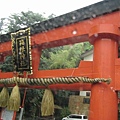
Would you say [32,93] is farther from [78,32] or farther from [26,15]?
[78,32]

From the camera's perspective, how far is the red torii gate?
11.2 feet

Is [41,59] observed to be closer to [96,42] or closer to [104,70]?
[96,42]

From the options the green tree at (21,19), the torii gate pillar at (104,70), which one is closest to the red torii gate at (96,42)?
the torii gate pillar at (104,70)

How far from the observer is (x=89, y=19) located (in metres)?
4.05

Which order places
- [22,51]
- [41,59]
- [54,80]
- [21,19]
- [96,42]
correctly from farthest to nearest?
[21,19] < [41,59] < [22,51] < [54,80] < [96,42]

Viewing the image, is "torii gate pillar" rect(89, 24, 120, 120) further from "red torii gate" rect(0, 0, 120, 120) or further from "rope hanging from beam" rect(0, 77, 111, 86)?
"rope hanging from beam" rect(0, 77, 111, 86)

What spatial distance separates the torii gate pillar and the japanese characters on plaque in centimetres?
170

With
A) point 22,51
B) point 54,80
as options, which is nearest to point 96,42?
point 54,80

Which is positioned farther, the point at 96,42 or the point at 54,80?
the point at 54,80

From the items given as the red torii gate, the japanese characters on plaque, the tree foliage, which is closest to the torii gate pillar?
the red torii gate

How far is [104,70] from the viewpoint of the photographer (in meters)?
3.45

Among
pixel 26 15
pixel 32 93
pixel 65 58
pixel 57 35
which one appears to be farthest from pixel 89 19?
pixel 65 58

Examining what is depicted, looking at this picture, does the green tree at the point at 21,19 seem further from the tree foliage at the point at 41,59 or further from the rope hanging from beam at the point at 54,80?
the rope hanging from beam at the point at 54,80

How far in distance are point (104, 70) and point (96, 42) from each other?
544 mm
